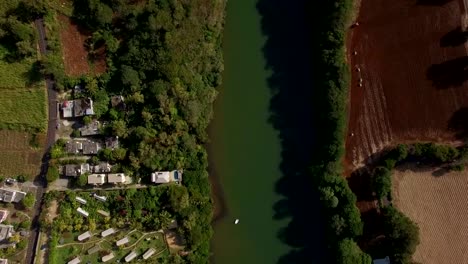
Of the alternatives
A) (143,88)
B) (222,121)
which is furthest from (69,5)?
(222,121)

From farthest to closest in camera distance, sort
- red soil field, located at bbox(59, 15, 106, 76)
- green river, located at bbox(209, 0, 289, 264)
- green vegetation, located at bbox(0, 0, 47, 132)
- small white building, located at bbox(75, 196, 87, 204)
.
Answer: green river, located at bbox(209, 0, 289, 264) → red soil field, located at bbox(59, 15, 106, 76) → green vegetation, located at bbox(0, 0, 47, 132) → small white building, located at bbox(75, 196, 87, 204)

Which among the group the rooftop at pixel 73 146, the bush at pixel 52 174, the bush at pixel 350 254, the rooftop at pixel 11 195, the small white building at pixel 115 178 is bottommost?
the bush at pixel 350 254

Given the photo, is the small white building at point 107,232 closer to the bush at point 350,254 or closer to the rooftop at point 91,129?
the rooftop at point 91,129

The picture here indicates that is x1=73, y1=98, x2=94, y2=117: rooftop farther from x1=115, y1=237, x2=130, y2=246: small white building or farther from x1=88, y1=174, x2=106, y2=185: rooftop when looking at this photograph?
x1=115, y1=237, x2=130, y2=246: small white building

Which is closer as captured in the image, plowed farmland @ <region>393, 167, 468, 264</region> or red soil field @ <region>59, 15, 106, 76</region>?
plowed farmland @ <region>393, 167, 468, 264</region>

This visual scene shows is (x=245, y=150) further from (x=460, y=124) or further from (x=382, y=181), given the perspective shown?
(x=460, y=124)

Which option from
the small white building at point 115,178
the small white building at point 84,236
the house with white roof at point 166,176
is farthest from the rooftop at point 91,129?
the small white building at point 84,236

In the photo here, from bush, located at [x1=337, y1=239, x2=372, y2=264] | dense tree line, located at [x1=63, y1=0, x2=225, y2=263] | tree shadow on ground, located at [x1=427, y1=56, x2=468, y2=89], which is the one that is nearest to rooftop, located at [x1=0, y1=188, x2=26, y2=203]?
dense tree line, located at [x1=63, y1=0, x2=225, y2=263]
